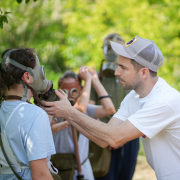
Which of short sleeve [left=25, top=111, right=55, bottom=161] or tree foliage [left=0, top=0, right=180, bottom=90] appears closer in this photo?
short sleeve [left=25, top=111, right=55, bottom=161]

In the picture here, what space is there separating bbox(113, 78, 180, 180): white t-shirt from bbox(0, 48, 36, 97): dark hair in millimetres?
951

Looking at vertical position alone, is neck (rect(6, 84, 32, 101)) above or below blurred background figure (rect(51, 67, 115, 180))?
above

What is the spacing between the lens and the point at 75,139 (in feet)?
10.2

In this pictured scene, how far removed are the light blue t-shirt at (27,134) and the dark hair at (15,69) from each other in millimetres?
211

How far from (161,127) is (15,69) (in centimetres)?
127

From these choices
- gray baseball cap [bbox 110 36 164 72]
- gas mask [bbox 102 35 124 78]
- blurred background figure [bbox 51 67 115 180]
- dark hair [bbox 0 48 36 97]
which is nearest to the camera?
dark hair [bbox 0 48 36 97]

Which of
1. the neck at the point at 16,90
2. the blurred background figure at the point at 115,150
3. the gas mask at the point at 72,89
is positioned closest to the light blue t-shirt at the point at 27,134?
the neck at the point at 16,90

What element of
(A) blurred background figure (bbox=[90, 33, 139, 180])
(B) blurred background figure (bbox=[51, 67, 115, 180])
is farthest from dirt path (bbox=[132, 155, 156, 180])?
(B) blurred background figure (bbox=[51, 67, 115, 180])

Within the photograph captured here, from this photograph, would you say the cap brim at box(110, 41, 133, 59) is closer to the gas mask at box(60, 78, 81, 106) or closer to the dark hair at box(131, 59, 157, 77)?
the dark hair at box(131, 59, 157, 77)

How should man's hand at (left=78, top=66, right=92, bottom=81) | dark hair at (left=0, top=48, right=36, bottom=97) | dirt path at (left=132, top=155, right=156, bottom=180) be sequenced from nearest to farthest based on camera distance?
dark hair at (left=0, top=48, right=36, bottom=97) → man's hand at (left=78, top=66, right=92, bottom=81) → dirt path at (left=132, top=155, right=156, bottom=180)

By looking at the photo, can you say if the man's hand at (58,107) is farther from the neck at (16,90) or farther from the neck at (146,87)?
the neck at (146,87)

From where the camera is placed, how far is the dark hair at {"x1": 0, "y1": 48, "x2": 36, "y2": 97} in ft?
7.18

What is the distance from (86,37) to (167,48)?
268cm

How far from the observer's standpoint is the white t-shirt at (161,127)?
2359mm
